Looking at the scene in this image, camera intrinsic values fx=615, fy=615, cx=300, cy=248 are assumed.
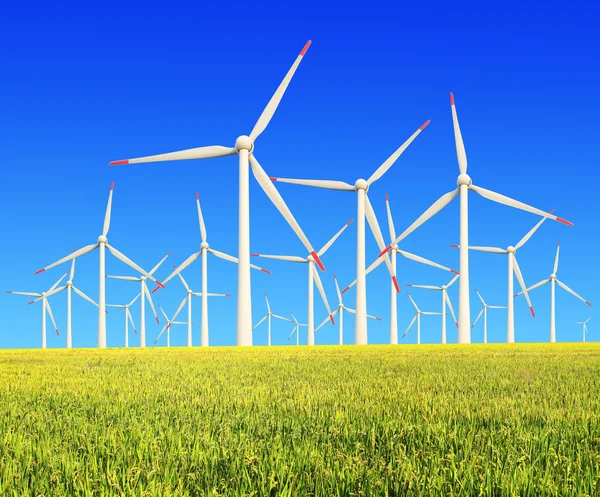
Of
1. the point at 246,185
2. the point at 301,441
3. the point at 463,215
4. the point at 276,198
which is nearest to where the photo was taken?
the point at 301,441

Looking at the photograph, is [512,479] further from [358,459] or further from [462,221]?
[462,221]

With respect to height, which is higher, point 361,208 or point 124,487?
point 361,208

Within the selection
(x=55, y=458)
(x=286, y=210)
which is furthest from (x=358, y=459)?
(x=286, y=210)

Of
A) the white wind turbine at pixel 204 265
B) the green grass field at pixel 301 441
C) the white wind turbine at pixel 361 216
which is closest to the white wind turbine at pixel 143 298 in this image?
the white wind turbine at pixel 204 265

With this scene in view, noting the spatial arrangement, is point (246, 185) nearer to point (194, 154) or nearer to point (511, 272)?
point (194, 154)

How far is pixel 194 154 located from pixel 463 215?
3639 centimetres

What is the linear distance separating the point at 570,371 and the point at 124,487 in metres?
18.6

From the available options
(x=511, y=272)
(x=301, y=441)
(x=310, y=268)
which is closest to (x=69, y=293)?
(x=310, y=268)

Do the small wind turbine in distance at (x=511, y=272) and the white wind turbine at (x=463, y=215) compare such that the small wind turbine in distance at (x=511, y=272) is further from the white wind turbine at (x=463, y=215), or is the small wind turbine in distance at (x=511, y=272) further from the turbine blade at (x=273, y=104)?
the turbine blade at (x=273, y=104)

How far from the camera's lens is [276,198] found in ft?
207

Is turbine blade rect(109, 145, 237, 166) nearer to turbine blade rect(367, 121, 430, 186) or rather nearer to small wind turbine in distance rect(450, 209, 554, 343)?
turbine blade rect(367, 121, 430, 186)

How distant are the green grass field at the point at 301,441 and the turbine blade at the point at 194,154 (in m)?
54.0

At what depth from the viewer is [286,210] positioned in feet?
202

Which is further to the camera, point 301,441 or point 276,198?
point 276,198
